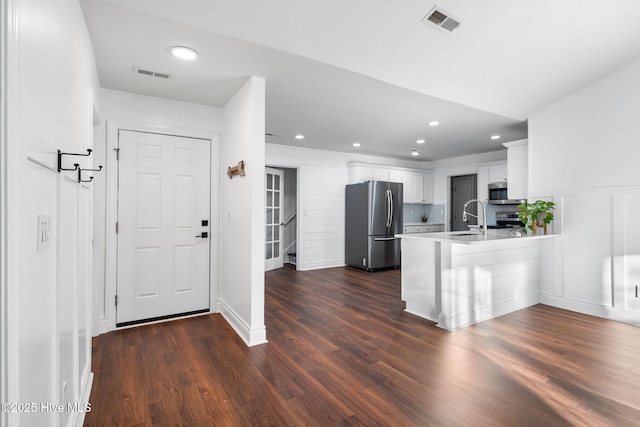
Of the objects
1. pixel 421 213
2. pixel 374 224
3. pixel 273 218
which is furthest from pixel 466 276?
pixel 421 213

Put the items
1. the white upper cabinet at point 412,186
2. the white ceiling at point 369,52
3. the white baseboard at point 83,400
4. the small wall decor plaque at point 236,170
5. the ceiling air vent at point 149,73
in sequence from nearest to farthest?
1. the white baseboard at point 83,400
2. the white ceiling at point 369,52
3. the ceiling air vent at point 149,73
4. the small wall decor plaque at point 236,170
5. the white upper cabinet at point 412,186

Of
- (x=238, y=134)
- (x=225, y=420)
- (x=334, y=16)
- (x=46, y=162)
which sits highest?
(x=334, y=16)

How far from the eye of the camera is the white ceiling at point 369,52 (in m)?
2.04

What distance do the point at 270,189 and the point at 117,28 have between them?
3.91 m

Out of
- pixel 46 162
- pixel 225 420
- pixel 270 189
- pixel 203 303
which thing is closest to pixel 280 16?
pixel 46 162

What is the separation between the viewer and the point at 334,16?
84.2 inches

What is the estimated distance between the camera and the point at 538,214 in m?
3.85

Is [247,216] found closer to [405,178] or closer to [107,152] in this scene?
[107,152]

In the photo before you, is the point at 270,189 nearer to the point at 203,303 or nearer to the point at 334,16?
the point at 203,303

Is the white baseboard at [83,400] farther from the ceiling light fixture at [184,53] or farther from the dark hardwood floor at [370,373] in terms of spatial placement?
the ceiling light fixture at [184,53]

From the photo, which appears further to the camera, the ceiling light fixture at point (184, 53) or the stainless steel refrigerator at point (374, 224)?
the stainless steel refrigerator at point (374, 224)

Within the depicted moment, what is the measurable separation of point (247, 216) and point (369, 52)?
5.65ft

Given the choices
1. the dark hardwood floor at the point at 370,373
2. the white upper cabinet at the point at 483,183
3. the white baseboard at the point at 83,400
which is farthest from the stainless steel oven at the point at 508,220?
the white baseboard at the point at 83,400

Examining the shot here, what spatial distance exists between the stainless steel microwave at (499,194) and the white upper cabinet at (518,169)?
4.07 ft
